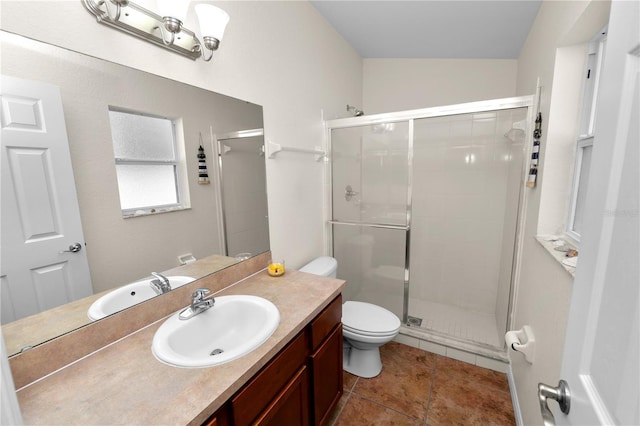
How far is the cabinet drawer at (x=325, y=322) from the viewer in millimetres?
1237

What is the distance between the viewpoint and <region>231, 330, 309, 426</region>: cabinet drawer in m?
0.83

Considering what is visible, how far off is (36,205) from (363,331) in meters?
1.69

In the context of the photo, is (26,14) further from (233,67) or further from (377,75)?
(377,75)

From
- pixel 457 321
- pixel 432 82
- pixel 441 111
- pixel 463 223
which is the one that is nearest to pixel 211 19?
pixel 441 111

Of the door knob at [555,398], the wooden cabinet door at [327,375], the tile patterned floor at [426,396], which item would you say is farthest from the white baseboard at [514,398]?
the door knob at [555,398]

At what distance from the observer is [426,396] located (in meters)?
1.74

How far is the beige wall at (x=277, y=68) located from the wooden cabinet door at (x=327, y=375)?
0.70 m

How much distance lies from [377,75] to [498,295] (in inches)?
98.9

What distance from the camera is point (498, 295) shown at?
2447mm

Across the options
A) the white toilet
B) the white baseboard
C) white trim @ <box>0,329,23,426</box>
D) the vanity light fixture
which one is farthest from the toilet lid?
the vanity light fixture

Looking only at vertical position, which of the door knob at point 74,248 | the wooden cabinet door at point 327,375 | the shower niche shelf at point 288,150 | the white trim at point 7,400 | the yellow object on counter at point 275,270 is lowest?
the wooden cabinet door at point 327,375

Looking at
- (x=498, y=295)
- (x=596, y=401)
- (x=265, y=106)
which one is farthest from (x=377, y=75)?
(x=596, y=401)

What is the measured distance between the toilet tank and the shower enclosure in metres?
0.40

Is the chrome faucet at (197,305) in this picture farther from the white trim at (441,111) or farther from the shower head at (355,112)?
the shower head at (355,112)
